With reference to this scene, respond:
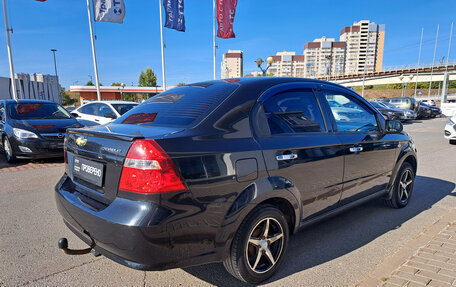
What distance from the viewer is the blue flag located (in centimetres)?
1816

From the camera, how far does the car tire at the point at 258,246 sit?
215 centimetres

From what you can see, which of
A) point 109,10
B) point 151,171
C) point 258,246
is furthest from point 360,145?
point 109,10

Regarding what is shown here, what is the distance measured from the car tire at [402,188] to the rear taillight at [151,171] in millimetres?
3383

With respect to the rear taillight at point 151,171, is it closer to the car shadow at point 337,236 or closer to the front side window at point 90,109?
the car shadow at point 337,236

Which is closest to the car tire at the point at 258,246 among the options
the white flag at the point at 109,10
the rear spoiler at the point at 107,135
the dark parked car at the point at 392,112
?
the rear spoiler at the point at 107,135

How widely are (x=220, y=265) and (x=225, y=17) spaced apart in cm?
2071

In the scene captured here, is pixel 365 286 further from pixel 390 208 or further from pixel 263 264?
pixel 390 208

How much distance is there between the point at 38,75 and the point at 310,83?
72.4m

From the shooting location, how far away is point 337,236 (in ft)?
10.8

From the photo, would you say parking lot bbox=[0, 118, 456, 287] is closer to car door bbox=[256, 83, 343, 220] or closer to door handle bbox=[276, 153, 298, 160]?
car door bbox=[256, 83, 343, 220]

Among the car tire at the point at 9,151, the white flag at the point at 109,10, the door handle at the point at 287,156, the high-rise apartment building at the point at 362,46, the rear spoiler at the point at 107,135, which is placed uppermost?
the high-rise apartment building at the point at 362,46

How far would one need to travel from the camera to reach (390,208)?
415 cm

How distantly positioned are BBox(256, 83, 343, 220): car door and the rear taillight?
30.4 inches

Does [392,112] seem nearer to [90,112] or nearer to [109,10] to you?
[90,112]
